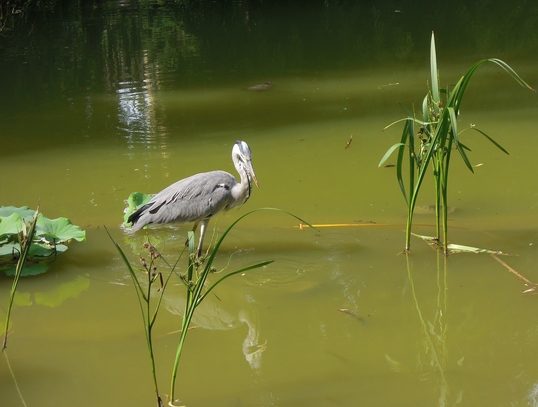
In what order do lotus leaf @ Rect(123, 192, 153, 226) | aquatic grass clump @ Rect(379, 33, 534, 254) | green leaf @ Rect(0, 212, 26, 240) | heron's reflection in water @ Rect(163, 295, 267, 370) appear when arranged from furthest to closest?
lotus leaf @ Rect(123, 192, 153, 226) < green leaf @ Rect(0, 212, 26, 240) < aquatic grass clump @ Rect(379, 33, 534, 254) < heron's reflection in water @ Rect(163, 295, 267, 370)

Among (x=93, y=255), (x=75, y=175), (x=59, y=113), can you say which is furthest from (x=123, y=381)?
(x=59, y=113)

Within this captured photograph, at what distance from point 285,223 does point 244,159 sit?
1.95ft

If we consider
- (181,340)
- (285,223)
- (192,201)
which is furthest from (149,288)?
(285,223)

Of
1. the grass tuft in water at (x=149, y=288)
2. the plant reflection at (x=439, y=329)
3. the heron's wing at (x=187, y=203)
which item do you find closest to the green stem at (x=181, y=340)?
the grass tuft in water at (x=149, y=288)

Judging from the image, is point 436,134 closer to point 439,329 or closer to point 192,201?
point 439,329

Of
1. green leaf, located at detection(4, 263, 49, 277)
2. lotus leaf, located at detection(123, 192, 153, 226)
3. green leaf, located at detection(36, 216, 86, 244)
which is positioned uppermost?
green leaf, located at detection(36, 216, 86, 244)

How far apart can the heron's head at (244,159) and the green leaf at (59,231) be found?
1.06m

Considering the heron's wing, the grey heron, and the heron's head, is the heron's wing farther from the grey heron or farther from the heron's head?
the heron's head

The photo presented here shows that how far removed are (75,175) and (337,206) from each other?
7.12 ft

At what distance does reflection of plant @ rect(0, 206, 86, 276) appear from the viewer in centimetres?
504

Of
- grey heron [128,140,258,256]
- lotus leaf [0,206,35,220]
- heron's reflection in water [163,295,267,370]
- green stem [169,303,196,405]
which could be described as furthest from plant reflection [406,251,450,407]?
lotus leaf [0,206,35,220]

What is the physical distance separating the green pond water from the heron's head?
436mm

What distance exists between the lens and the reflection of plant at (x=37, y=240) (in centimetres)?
504

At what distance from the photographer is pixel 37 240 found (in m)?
5.22
